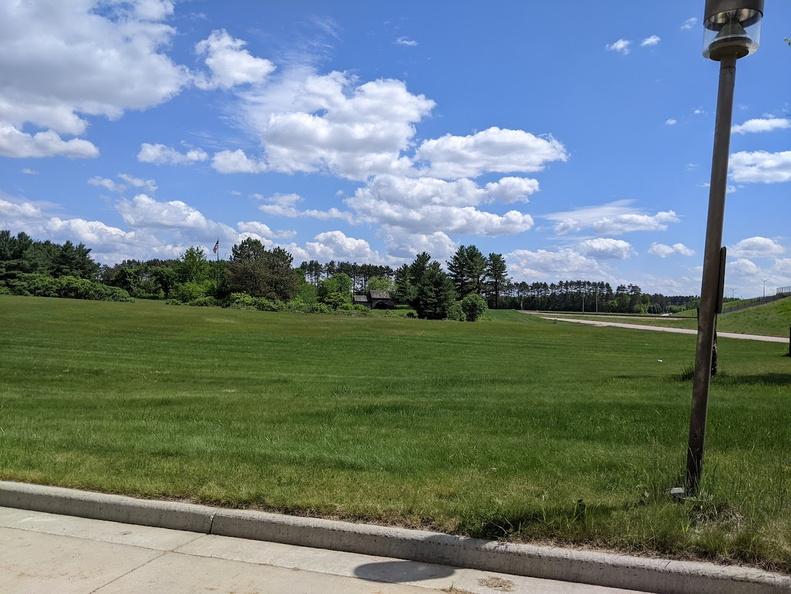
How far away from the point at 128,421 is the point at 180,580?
18.1 feet

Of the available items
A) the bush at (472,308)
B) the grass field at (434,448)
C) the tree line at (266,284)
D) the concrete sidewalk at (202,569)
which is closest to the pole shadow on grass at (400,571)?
the concrete sidewalk at (202,569)

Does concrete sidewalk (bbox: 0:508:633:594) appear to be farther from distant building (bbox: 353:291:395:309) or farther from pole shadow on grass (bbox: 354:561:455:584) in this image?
distant building (bbox: 353:291:395:309)

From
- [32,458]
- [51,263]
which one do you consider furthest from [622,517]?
[51,263]

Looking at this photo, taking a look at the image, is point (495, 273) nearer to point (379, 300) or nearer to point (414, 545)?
point (379, 300)

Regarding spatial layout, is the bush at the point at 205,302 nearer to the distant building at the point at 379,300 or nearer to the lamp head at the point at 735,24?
the distant building at the point at 379,300

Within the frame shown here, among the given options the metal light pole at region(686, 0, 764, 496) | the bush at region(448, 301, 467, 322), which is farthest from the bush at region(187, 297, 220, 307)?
the metal light pole at region(686, 0, 764, 496)

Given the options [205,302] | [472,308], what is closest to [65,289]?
[205,302]

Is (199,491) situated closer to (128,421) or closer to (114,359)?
(128,421)

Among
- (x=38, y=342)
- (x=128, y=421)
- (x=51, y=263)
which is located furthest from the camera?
(x=51, y=263)

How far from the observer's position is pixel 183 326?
109ft

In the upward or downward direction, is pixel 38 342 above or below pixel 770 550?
below

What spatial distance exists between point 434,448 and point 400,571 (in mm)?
2735

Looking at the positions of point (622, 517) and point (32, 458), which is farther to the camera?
point (32, 458)

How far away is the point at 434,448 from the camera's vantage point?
21.8 feet
